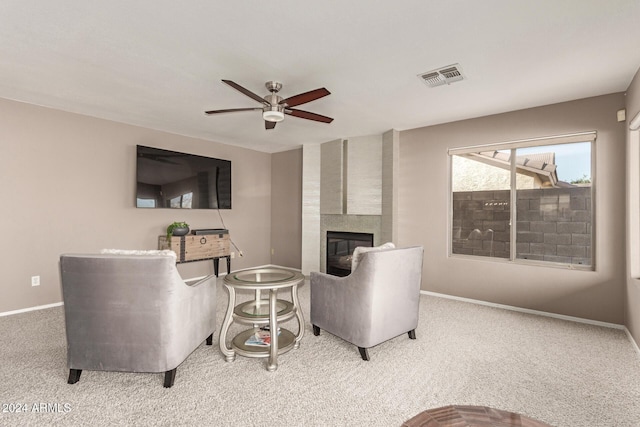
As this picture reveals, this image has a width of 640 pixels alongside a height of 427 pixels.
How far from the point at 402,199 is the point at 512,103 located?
1.84 m

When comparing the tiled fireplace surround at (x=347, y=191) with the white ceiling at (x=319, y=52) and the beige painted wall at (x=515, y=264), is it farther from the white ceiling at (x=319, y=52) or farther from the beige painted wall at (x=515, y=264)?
the white ceiling at (x=319, y=52)

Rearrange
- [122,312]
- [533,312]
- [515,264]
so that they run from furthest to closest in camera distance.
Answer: [515,264] → [533,312] → [122,312]

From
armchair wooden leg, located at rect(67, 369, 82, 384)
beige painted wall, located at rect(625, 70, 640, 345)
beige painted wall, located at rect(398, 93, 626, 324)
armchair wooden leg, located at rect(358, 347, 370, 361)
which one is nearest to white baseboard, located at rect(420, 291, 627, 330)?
beige painted wall, located at rect(398, 93, 626, 324)

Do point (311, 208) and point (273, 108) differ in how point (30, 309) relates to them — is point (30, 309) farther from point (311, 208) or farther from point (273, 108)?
point (311, 208)

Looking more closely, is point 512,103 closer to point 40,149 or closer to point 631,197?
point 631,197

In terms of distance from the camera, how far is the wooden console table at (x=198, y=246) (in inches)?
179

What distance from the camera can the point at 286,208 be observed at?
6.34 meters

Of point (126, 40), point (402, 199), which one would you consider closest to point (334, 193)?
point (402, 199)

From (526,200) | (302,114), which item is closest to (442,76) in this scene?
(302,114)

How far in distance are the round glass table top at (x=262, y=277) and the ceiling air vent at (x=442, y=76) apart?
216 centimetres

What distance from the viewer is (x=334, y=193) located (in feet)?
17.6

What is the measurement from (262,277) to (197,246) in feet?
7.86

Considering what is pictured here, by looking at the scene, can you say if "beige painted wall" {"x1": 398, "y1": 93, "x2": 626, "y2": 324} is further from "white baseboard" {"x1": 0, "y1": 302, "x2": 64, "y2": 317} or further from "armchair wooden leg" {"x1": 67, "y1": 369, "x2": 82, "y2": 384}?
"white baseboard" {"x1": 0, "y1": 302, "x2": 64, "y2": 317}

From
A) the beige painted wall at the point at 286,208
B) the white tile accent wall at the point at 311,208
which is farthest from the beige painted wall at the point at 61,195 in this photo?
the white tile accent wall at the point at 311,208
